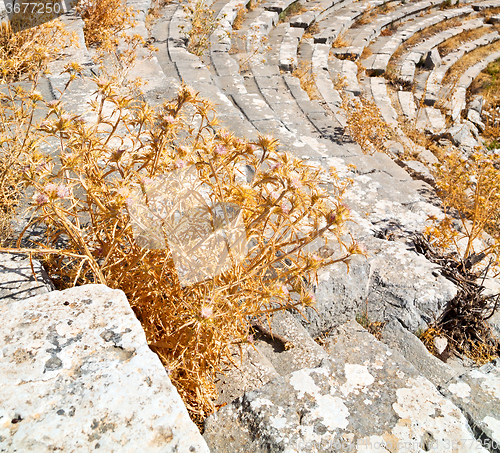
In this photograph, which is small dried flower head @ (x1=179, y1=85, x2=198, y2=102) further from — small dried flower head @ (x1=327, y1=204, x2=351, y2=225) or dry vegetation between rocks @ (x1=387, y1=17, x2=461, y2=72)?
dry vegetation between rocks @ (x1=387, y1=17, x2=461, y2=72)

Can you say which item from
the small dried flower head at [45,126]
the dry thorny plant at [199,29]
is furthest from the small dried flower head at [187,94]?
the dry thorny plant at [199,29]

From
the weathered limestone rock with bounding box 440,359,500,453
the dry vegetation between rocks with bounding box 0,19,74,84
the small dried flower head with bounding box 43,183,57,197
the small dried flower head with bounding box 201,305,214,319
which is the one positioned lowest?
the weathered limestone rock with bounding box 440,359,500,453

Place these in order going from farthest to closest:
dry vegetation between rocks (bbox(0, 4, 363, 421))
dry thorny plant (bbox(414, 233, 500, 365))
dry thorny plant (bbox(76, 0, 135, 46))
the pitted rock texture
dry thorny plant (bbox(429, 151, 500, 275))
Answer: dry thorny plant (bbox(76, 0, 135, 46)) < dry thorny plant (bbox(429, 151, 500, 275)) < dry thorny plant (bbox(414, 233, 500, 365)) < dry vegetation between rocks (bbox(0, 4, 363, 421)) < the pitted rock texture

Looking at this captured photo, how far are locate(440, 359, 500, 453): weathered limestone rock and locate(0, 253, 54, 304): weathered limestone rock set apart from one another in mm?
1803

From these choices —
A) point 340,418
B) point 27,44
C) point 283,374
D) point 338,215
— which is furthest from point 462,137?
point 340,418

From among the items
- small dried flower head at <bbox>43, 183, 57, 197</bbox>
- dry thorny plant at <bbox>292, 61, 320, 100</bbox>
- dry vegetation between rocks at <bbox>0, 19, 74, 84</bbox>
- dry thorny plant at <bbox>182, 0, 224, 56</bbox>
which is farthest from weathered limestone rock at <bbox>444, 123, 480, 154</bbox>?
small dried flower head at <bbox>43, 183, 57, 197</bbox>

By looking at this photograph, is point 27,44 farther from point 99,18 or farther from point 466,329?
point 466,329

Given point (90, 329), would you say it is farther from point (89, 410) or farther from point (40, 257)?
point (40, 257)

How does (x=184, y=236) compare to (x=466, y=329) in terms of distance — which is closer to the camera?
(x=184, y=236)

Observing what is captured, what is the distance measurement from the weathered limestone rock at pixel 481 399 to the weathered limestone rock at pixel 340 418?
29 cm

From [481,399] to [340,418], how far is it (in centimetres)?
87

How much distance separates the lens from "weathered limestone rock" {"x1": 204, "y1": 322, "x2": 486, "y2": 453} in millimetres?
1319

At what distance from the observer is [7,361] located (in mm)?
1143

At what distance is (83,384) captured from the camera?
1.10 meters
